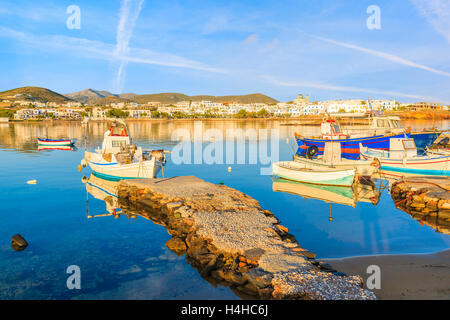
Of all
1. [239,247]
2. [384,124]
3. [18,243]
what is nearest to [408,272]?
[239,247]

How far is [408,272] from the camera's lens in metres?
9.51

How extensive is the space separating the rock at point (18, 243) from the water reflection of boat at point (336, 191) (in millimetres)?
15354

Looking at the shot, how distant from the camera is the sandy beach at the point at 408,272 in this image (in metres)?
8.12

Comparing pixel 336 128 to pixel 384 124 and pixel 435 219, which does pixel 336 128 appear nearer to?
pixel 384 124

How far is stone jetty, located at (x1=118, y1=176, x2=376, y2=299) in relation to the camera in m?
7.37

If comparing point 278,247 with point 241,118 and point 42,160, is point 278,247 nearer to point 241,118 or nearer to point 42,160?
point 42,160

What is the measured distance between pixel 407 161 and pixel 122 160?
78.3ft

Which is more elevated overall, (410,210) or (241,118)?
(241,118)

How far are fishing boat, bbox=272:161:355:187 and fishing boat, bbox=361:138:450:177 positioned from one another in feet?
15.3

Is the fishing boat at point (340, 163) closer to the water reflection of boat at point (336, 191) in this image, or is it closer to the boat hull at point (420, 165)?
the water reflection of boat at point (336, 191)
